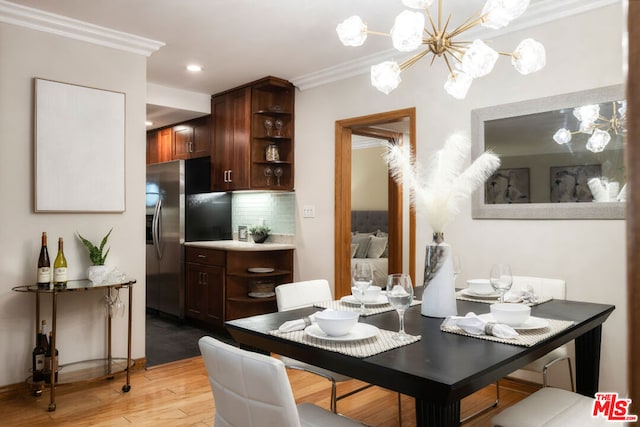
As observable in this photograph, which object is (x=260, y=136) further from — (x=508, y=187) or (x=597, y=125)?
(x=597, y=125)

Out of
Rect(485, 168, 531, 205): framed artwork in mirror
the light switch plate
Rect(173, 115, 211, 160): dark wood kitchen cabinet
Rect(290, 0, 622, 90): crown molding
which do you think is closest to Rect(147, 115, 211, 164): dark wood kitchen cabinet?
Rect(173, 115, 211, 160): dark wood kitchen cabinet

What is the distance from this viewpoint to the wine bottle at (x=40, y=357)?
3.07 meters

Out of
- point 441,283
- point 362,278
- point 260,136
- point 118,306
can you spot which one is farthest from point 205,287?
point 441,283

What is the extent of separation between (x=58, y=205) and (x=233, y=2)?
1817mm

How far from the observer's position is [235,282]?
466 cm

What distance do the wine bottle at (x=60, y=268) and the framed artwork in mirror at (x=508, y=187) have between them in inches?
115

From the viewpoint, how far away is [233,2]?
298 cm

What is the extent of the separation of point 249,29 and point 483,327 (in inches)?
106

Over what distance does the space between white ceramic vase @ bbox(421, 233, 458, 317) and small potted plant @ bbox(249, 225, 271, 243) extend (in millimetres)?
3311

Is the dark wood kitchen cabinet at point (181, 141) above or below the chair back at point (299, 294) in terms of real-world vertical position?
above

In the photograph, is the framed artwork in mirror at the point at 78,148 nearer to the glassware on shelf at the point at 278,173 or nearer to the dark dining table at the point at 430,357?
the glassware on shelf at the point at 278,173

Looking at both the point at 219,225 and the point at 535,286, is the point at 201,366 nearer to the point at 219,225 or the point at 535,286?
the point at 219,225

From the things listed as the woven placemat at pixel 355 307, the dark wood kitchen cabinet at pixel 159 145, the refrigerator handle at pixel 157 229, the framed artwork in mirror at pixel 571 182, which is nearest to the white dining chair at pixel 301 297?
the woven placemat at pixel 355 307

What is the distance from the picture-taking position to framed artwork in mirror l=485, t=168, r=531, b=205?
3119 millimetres
